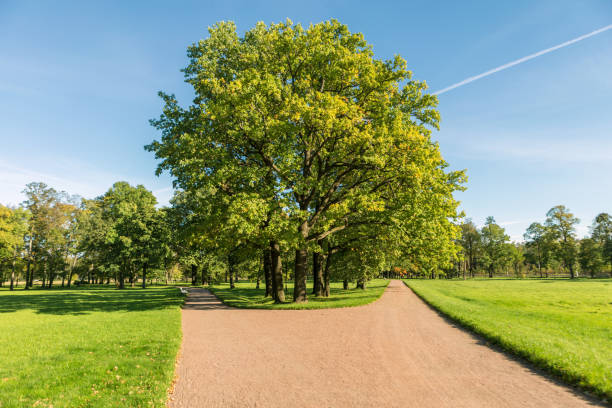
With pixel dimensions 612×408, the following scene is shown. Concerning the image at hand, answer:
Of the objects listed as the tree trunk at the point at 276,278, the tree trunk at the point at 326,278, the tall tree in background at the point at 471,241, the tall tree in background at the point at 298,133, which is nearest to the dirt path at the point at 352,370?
the tall tree in background at the point at 298,133

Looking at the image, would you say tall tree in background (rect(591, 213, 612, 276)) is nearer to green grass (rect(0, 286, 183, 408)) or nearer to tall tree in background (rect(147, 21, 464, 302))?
tall tree in background (rect(147, 21, 464, 302))

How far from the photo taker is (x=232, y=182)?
1906 cm

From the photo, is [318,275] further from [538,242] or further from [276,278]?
[538,242]

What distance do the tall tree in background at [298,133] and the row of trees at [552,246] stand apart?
49731mm

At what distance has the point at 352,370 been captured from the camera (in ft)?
24.4

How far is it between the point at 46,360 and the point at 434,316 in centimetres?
1529

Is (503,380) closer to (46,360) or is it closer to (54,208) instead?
(46,360)

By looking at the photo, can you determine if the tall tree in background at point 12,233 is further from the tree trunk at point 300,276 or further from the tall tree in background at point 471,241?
the tall tree in background at point 471,241

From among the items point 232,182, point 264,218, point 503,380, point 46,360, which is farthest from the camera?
point 232,182

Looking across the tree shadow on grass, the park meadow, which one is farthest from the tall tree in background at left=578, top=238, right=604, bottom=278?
the tree shadow on grass

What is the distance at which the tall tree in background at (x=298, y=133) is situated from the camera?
17.1 meters

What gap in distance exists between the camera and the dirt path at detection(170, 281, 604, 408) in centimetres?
590

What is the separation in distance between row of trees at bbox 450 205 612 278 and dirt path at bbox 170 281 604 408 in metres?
57.3

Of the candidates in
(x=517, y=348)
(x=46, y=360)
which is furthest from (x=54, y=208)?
(x=517, y=348)
